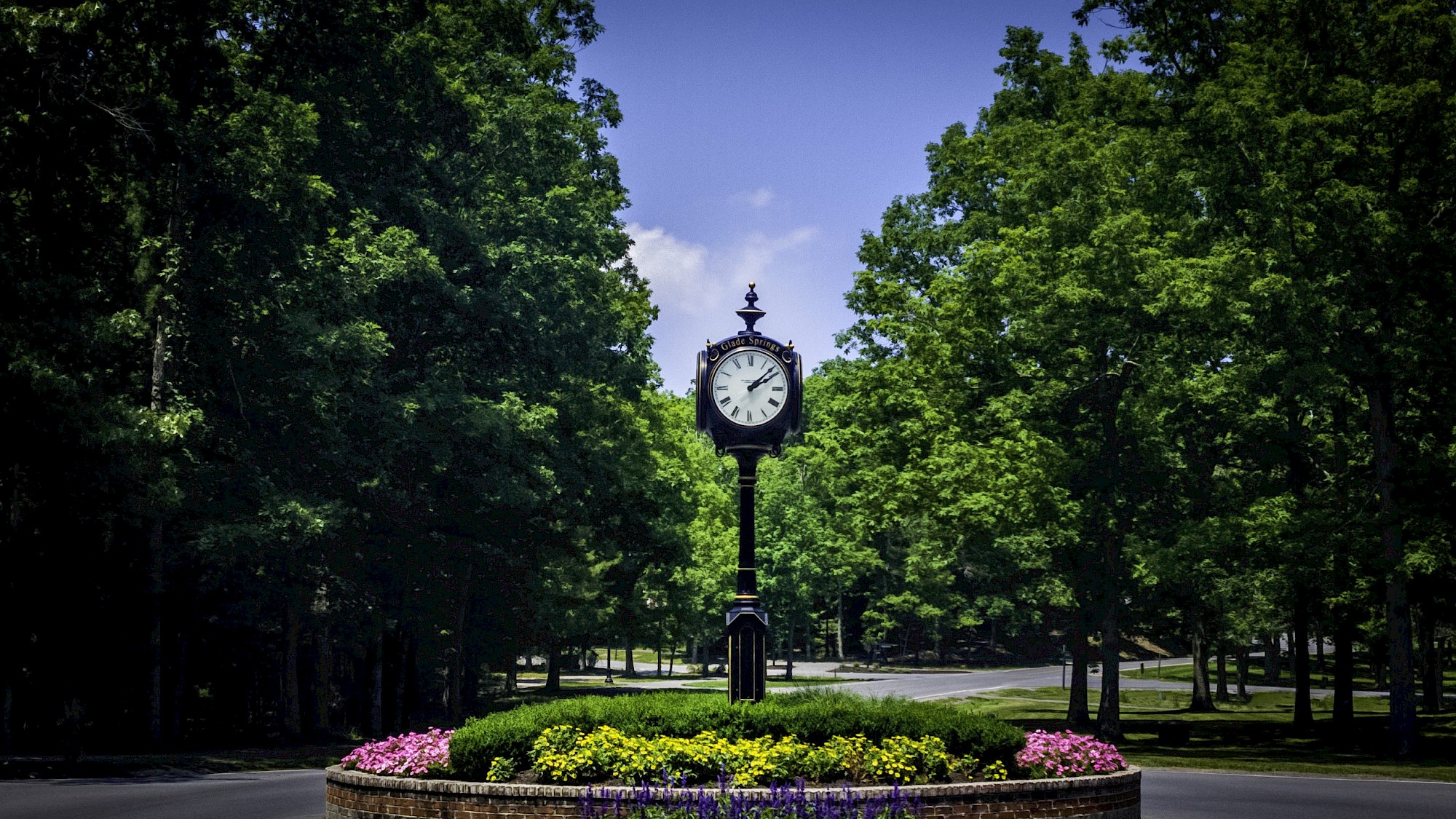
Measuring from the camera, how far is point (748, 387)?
15312mm

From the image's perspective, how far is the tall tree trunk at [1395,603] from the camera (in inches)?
1032

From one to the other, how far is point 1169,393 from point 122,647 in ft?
77.7

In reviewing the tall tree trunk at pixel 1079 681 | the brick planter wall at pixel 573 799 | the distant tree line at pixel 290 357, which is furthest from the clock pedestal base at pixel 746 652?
the tall tree trunk at pixel 1079 681

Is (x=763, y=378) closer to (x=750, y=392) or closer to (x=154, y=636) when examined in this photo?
(x=750, y=392)

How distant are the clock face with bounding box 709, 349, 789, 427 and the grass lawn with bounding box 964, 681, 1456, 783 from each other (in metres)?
7.07

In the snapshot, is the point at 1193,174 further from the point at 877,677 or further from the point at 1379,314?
the point at 877,677

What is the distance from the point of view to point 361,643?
34.2 meters

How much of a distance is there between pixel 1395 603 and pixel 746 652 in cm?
1932

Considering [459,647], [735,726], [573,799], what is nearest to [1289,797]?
[735,726]

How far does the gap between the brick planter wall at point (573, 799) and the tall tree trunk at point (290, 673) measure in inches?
717

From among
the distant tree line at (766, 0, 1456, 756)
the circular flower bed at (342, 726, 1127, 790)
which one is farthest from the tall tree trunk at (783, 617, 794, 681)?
the circular flower bed at (342, 726, 1127, 790)

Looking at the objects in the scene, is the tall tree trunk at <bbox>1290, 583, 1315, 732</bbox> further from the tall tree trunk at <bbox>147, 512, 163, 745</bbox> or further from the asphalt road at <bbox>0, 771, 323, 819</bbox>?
the tall tree trunk at <bbox>147, 512, 163, 745</bbox>

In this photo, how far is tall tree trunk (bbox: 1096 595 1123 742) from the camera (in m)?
29.8

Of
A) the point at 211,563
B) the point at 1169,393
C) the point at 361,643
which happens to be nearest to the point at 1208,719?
the point at 1169,393
